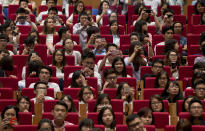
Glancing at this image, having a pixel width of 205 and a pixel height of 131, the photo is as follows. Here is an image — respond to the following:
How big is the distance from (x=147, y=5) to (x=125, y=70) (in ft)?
2.71

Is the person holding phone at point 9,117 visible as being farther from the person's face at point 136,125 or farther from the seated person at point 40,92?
the person's face at point 136,125

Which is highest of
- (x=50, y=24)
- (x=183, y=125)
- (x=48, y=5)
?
(x=48, y=5)

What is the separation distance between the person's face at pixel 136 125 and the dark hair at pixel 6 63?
0.64m

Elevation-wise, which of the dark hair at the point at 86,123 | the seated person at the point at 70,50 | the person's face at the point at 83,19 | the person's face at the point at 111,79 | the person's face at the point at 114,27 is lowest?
the dark hair at the point at 86,123

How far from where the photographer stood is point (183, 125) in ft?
6.42

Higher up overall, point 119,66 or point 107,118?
point 119,66

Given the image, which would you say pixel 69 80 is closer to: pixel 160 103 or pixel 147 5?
pixel 160 103

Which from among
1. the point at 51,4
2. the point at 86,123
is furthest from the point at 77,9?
the point at 86,123

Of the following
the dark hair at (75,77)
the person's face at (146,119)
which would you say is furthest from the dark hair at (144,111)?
the dark hair at (75,77)

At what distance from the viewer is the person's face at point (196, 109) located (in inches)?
80.5

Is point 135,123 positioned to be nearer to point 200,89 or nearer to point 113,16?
point 200,89

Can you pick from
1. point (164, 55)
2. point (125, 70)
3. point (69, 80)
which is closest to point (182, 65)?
point (164, 55)

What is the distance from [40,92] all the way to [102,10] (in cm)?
89

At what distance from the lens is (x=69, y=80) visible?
7.67ft
